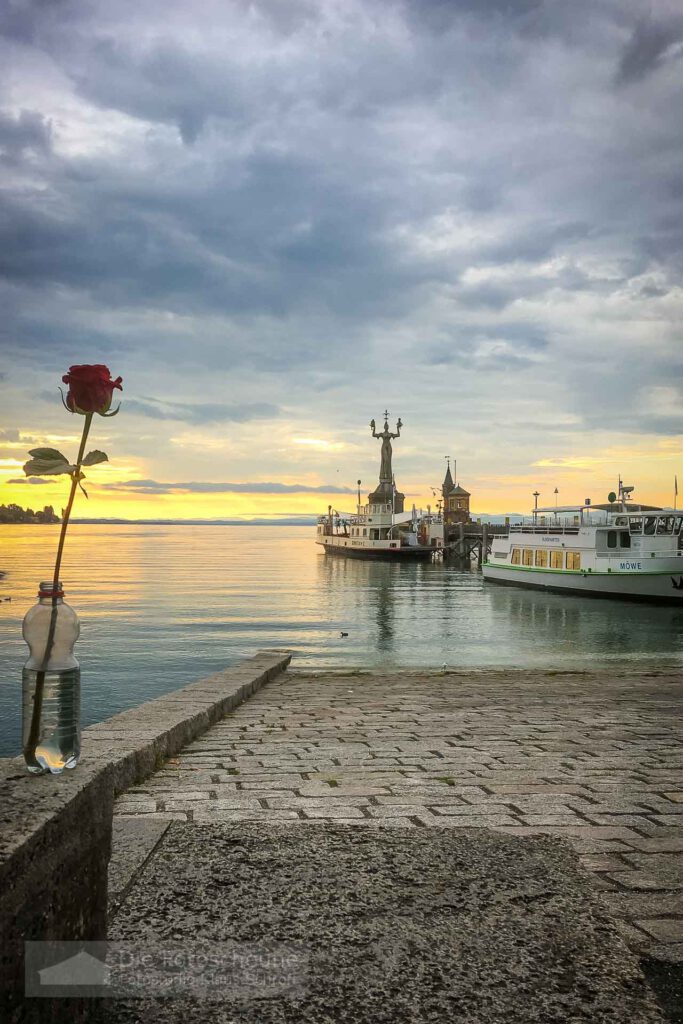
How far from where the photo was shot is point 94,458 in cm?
221

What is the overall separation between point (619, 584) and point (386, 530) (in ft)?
173

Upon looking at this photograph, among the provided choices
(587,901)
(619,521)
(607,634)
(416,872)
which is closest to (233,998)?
(416,872)

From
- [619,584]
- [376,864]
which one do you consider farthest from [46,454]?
[619,584]

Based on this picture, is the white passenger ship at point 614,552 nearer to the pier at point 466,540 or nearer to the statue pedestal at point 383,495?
the pier at point 466,540

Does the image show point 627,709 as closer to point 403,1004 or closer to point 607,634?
point 403,1004

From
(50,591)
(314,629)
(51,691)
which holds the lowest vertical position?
(314,629)

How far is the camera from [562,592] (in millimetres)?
47688

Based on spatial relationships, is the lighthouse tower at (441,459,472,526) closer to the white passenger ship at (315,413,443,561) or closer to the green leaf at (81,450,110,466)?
the white passenger ship at (315,413,443,561)

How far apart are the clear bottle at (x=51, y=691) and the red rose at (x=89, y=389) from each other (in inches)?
19.6

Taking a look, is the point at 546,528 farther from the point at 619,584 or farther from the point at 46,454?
the point at 46,454

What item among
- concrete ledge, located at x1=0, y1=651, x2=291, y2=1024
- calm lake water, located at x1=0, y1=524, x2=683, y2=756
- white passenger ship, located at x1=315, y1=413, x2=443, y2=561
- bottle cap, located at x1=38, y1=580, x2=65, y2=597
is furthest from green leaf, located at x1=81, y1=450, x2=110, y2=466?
white passenger ship, located at x1=315, y1=413, x2=443, y2=561

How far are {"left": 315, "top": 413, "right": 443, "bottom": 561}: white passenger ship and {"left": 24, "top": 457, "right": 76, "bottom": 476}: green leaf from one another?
85.0 meters

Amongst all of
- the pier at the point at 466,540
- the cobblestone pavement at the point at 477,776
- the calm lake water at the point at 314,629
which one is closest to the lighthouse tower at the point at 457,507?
the pier at the point at 466,540

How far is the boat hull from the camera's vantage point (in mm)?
42062
